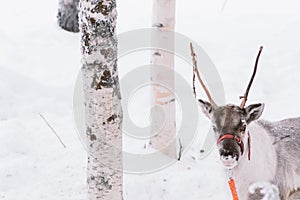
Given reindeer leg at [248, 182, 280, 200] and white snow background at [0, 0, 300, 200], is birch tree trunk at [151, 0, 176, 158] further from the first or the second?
reindeer leg at [248, 182, 280, 200]

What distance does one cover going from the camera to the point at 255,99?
31.5 ft

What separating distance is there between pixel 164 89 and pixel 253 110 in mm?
2552

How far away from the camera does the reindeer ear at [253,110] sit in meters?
5.14

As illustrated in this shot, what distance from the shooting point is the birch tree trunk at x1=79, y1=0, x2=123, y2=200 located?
16.4 feet

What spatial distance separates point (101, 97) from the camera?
518 centimetres

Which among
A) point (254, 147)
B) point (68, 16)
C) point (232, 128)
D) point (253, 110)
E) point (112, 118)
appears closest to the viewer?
point (232, 128)

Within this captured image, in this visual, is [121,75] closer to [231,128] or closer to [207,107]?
[207,107]

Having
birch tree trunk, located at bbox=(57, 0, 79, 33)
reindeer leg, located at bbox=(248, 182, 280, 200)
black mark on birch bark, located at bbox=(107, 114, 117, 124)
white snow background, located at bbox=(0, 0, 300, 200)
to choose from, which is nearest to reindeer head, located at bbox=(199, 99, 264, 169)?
reindeer leg, located at bbox=(248, 182, 280, 200)

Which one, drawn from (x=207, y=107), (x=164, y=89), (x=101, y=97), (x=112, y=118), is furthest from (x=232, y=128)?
(x=164, y=89)

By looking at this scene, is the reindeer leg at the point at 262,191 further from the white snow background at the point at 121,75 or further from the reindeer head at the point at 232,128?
the white snow background at the point at 121,75

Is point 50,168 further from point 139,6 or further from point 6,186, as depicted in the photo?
point 139,6

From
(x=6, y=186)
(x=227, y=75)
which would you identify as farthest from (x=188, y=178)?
(x=227, y=75)

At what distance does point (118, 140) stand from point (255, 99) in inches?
190

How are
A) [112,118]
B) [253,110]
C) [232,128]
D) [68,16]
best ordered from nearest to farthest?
[232,128]
[253,110]
[112,118]
[68,16]
